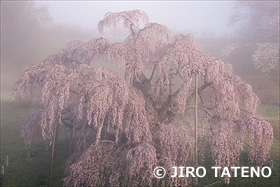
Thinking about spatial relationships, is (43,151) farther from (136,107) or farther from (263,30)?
(263,30)

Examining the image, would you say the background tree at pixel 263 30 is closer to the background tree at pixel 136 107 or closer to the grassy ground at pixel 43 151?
the grassy ground at pixel 43 151

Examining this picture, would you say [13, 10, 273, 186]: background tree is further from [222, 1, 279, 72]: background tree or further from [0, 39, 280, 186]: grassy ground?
[222, 1, 279, 72]: background tree

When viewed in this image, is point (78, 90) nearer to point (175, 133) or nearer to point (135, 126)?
point (135, 126)

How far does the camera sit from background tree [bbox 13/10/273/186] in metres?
6.30

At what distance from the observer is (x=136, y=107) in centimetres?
673

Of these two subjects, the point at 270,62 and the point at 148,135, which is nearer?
the point at 148,135

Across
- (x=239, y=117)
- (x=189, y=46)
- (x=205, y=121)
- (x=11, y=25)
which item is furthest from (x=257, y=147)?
(x=11, y=25)

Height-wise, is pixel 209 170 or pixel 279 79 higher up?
pixel 279 79

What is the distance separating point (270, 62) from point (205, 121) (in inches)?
530

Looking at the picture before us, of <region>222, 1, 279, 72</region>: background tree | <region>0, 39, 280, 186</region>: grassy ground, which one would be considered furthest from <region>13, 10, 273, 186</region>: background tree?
<region>222, 1, 279, 72</region>: background tree

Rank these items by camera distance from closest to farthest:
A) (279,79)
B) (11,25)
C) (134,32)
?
(134,32) < (279,79) < (11,25)

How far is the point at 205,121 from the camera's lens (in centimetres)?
831

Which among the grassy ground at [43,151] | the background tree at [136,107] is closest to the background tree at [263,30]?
the grassy ground at [43,151]

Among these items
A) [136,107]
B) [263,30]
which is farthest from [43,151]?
[263,30]
